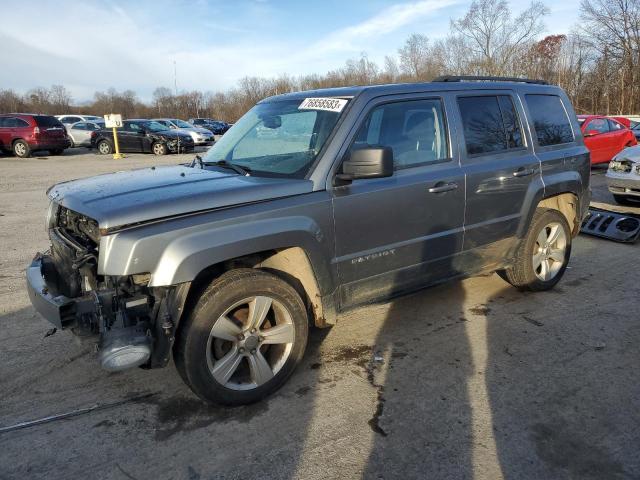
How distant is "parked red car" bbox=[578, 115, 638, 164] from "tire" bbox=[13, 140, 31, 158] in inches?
853

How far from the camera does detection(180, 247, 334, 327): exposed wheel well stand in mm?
3066

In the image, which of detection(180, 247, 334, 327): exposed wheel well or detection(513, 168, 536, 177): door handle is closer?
detection(180, 247, 334, 327): exposed wheel well

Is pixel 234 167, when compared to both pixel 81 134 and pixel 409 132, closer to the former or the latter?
pixel 409 132

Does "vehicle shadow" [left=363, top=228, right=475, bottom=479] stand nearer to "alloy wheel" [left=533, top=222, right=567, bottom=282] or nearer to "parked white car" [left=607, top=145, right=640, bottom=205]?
"alloy wheel" [left=533, top=222, right=567, bottom=282]

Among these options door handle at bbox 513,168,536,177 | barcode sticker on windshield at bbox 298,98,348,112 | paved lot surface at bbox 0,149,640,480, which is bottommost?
paved lot surface at bbox 0,149,640,480

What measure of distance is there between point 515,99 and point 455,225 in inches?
57.7

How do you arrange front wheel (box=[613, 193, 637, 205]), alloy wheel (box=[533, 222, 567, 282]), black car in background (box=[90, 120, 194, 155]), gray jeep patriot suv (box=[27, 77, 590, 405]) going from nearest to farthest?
1. gray jeep patriot suv (box=[27, 77, 590, 405])
2. alloy wheel (box=[533, 222, 567, 282])
3. front wheel (box=[613, 193, 637, 205])
4. black car in background (box=[90, 120, 194, 155])

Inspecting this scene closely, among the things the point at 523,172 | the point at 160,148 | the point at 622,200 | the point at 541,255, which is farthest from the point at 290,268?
the point at 160,148

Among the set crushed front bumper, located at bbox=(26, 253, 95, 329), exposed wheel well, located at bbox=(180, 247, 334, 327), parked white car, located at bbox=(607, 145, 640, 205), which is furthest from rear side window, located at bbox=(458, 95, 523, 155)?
parked white car, located at bbox=(607, 145, 640, 205)

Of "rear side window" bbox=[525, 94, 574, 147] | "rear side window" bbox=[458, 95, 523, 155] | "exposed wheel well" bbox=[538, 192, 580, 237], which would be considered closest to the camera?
"rear side window" bbox=[458, 95, 523, 155]

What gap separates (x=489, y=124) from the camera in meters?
4.15

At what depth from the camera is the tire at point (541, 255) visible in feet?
15.1

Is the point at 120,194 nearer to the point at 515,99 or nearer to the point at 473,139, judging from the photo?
the point at 473,139

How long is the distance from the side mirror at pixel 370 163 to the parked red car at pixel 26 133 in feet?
72.4
